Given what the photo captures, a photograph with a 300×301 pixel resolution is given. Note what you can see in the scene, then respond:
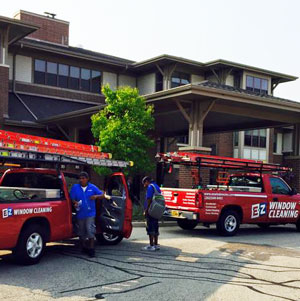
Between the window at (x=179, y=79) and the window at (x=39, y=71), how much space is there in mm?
8293

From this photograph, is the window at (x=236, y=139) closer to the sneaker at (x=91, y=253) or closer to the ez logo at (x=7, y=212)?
the sneaker at (x=91, y=253)

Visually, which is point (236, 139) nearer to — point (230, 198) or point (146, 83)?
point (146, 83)

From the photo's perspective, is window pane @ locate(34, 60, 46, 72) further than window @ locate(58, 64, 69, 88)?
No

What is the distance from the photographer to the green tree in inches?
709

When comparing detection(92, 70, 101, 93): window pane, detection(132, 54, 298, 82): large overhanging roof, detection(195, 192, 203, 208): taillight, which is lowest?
detection(195, 192, 203, 208): taillight

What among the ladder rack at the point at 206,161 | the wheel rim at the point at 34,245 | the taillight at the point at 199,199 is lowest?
the wheel rim at the point at 34,245

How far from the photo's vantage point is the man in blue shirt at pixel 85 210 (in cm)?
905

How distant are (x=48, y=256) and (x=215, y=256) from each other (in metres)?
3.41

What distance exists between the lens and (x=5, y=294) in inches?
248

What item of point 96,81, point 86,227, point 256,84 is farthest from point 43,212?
point 256,84

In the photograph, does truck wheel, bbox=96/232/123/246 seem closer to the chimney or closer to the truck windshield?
the truck windshield

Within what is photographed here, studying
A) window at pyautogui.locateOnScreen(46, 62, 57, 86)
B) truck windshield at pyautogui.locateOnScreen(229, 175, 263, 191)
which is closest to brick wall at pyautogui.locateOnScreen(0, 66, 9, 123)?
window at pyautogui.locateOnScreen(46, 62, 57, 86)

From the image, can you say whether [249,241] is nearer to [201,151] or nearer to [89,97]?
[201,151]

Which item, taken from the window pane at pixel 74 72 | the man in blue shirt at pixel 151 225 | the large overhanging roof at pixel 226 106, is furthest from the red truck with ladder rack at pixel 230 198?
the window pane at pixel 74 72
